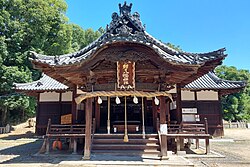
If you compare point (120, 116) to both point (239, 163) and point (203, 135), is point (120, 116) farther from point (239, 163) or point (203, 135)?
point (239, 163)

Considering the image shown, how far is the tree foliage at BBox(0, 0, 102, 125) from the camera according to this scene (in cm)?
2158

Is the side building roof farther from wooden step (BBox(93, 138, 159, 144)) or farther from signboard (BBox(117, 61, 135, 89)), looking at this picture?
signboard (BBox(117, 61, 135, 89))

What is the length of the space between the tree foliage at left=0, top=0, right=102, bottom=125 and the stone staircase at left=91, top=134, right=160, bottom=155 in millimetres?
15695

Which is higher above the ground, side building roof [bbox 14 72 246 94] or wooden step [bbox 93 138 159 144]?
side building roof [bbox 14 72 246 94]

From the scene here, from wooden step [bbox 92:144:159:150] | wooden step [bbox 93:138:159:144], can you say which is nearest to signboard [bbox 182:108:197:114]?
wooden step [bbox 93:138:159:144]

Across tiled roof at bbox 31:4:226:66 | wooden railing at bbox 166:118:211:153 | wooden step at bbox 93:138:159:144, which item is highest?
tiled roof at bbox 31:4:226:66

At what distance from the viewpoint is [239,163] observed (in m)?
8.03

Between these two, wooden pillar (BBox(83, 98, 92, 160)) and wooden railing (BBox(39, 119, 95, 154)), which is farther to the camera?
wooden railing (BBox(39, 119, 95, 154))

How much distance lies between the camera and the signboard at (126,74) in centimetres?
828

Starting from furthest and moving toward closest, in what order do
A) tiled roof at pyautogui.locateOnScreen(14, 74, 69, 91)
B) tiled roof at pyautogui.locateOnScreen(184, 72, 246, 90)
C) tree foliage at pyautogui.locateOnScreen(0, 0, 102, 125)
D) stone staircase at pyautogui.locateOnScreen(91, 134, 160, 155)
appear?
tree foliage at pyautogui.locateOnScreen(0, 0, 102, 125) → tiled roof at pyautogui.locateOnScreen(14, 74, 69, 91) → tiled roof at pyautogui.locateOnScreen(184, 72, 246, 90) → stone staircase at pyautogui.locateOnScreen(91, 134, 160, 155)

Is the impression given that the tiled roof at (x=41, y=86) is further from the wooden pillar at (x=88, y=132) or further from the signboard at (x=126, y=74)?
the signboard at (x=126, y=74)

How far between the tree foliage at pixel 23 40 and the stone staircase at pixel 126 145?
51.5ft

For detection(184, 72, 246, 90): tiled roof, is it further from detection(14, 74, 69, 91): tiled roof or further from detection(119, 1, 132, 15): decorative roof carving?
detection(14, 74, 69, 91): tiled roof

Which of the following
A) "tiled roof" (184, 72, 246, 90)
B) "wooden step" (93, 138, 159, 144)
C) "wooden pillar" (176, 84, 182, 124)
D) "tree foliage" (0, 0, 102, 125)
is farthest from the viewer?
"tree foliage" (0, 0, 102, 125)
